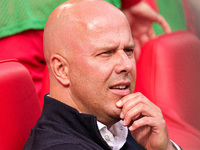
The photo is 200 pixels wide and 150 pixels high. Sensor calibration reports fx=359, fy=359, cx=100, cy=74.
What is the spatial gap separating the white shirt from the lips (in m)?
0.09

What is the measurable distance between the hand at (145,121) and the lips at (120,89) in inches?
0.5

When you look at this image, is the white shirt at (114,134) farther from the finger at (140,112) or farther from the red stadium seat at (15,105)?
the red stadium seat at (15,105)

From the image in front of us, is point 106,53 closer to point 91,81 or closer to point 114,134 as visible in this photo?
point 91,81

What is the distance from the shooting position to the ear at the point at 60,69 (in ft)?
2.92

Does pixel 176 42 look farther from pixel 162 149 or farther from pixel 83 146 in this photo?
pixel 83 146

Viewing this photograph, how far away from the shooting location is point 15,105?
3.06 ft

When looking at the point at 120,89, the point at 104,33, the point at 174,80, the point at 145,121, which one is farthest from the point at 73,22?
the point at 174,80

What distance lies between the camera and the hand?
2.82 feet

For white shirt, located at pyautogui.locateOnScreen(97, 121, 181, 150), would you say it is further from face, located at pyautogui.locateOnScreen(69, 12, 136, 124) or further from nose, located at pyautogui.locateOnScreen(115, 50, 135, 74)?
nose, located at pyautogui.locateOnScreen(115, 50, 135, 74)

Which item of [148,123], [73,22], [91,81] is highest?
[73,22]

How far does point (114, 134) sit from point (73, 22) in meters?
0.31

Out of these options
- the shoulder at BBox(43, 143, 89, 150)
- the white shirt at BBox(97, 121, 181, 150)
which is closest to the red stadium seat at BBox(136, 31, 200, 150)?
the white shirt at BBox(97, 121, 181, 150)

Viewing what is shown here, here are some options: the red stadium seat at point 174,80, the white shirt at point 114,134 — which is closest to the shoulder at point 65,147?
the white shirt at point 114,134

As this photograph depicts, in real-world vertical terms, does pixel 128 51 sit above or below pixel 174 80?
above
